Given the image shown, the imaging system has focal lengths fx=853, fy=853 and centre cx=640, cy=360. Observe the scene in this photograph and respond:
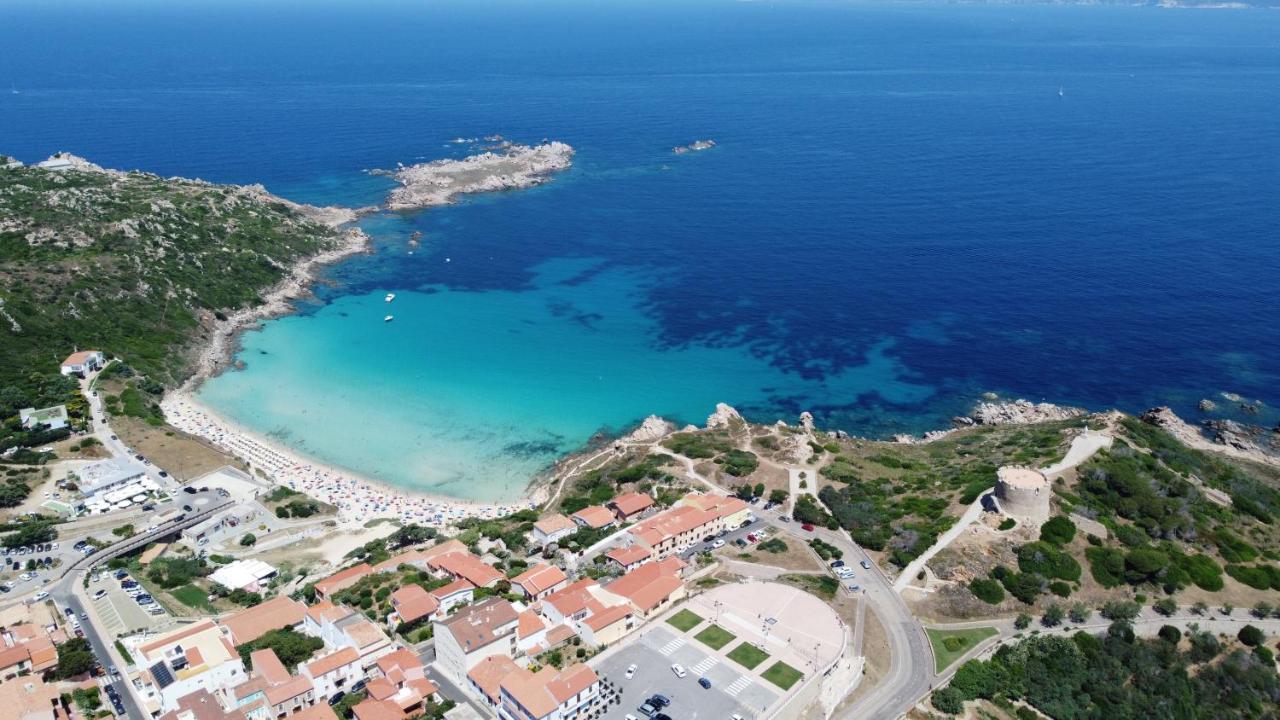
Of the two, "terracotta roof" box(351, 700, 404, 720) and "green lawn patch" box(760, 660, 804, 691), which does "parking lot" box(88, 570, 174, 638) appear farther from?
"green lawn patch" box(760, 660, 804, 691)

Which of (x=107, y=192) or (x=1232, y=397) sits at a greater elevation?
(x=107, y=192)

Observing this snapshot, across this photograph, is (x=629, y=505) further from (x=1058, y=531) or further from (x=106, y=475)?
(x=106, y=475)

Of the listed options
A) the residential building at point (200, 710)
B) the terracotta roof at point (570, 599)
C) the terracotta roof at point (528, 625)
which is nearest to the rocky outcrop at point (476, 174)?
the terracotta roof at point (570, 599)

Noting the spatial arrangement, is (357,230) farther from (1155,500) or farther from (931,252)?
(1155,500)

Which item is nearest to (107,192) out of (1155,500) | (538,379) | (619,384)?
(538,379)

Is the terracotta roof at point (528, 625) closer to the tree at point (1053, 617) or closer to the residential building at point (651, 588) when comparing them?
the residential building at point (651, 588)
